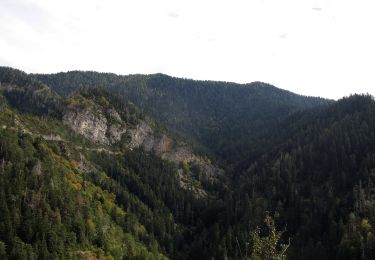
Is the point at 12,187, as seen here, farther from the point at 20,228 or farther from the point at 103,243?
the point at 103,243

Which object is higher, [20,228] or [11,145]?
[11,145]

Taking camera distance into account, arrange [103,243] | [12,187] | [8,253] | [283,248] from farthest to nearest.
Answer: [103,243] < [12,187] < [8,253] < [283,248]

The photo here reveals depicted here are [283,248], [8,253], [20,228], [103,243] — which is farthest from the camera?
[103,243]

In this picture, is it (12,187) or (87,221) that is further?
(87,221)

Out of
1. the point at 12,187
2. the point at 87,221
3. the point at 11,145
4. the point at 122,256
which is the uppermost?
the point at 11,145

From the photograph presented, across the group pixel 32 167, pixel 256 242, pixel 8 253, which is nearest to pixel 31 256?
pixel 8 253

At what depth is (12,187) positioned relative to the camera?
179125 millimetres

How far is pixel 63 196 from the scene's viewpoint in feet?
640

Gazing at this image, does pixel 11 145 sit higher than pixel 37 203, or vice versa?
pixel 11 145

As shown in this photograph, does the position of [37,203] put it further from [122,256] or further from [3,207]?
[122,256]

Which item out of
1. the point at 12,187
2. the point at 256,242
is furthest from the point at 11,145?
the point at 256,242

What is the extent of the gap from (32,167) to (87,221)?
31180 mm

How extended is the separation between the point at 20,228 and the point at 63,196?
31139mm

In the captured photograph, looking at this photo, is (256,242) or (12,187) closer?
(256,242)
